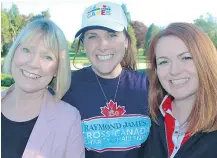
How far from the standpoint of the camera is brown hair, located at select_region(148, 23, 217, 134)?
197 centimetres

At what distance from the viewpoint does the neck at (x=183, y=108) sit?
221cm

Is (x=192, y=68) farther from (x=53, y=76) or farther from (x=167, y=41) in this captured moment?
(x=53, y=76)

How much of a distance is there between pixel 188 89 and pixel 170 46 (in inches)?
12.7

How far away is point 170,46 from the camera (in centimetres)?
205

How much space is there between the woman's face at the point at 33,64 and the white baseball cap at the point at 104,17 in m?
0.52

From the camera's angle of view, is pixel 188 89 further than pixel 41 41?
No

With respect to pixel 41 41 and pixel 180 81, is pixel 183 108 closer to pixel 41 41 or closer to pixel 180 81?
pixel 180 81

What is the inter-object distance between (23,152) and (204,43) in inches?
59.0

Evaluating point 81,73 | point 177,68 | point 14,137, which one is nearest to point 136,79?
point 81,73

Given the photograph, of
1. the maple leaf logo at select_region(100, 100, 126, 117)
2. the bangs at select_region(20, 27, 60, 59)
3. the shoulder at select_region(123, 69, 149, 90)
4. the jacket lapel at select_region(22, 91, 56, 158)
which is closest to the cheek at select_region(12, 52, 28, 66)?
the bangs at select_region(20, 27, 60, 59)

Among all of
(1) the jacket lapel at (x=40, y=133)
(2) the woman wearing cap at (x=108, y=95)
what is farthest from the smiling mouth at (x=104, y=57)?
(1) the jacket lapel at (x=40, y=133)

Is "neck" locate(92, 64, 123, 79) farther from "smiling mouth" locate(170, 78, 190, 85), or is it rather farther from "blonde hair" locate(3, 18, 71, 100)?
"smiling mouth" locate(170, 78, 190, 85)

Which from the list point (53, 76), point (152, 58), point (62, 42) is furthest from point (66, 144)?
point (152, 58)

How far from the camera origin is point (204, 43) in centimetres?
203
